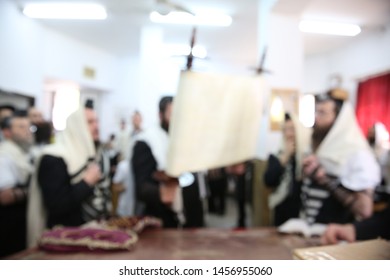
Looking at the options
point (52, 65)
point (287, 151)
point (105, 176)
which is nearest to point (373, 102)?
point (287, 151)

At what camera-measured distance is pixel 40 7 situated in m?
0.99

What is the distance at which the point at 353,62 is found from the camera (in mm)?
1365

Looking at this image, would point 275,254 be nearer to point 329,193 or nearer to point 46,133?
point 329,193

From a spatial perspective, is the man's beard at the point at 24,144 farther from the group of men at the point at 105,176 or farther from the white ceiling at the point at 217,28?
the white ceiling at the point at 217,28

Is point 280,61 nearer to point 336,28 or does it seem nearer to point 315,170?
point 336,28

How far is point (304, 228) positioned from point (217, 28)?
83 cm

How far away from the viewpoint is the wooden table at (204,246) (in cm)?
80

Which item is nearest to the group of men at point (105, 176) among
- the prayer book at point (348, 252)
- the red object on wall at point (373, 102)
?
the red object on wall at point (373, 102)

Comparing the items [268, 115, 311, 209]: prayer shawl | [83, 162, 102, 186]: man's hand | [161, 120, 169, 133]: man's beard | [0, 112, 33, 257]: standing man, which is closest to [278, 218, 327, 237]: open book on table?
[268, 115, 311, 209]: prayer shawl

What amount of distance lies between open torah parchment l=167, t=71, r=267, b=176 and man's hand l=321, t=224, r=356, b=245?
13.8 inches

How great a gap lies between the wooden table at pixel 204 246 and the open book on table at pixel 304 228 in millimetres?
31

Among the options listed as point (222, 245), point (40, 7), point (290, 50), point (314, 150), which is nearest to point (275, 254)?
point (222, 245)

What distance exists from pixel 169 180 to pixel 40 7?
68 centimetres

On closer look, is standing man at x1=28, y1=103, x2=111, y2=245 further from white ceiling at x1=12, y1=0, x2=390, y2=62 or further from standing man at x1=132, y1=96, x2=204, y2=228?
white ceiling at x1=12, y1=0, x2=390, y2=62
